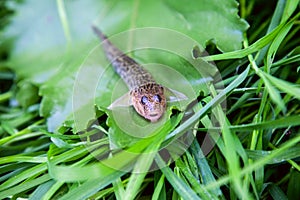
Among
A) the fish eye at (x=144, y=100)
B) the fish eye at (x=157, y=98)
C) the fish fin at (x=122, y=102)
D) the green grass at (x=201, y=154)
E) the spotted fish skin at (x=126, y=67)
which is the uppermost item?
the spotted fish skin at (x=126, y=67)

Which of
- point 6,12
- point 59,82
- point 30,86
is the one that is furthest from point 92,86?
point 6,12

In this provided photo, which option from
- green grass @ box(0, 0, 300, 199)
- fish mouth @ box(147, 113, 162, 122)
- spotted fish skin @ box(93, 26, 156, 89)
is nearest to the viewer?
green grass @ box(0, 0, 300, 199)

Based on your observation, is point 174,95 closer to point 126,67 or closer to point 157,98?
point 157,98

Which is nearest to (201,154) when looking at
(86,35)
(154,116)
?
(154,116)

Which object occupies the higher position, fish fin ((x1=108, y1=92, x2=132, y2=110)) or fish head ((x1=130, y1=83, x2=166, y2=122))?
fish fin ((x1=108, y1=92, x2=132, y2=110))

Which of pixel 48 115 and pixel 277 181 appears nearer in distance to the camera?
pixel 277 181

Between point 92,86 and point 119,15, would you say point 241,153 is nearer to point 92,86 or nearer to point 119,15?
point 92,86
